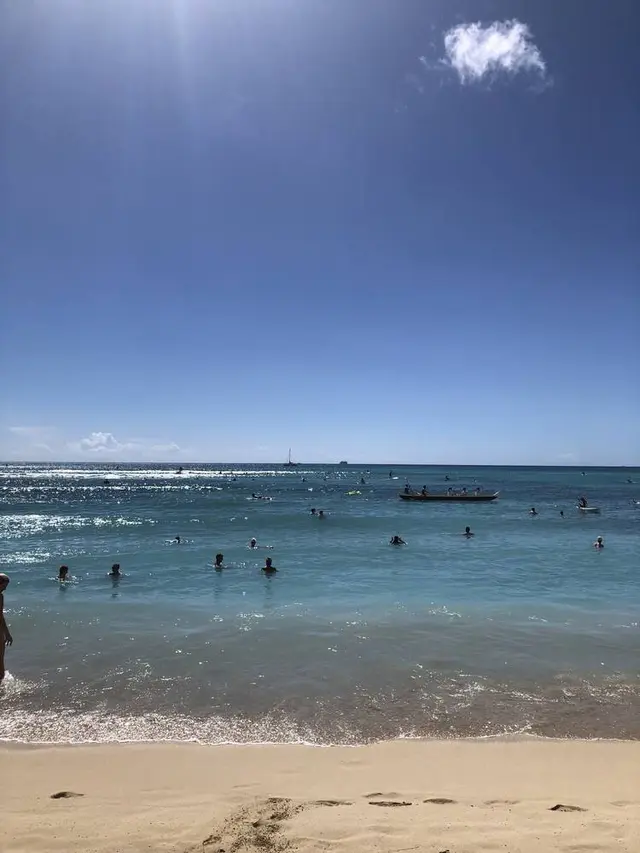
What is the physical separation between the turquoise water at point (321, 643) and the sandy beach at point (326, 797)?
66 cm

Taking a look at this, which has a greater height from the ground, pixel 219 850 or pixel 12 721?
pixel 219 850

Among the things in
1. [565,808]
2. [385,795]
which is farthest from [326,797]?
[565,808]

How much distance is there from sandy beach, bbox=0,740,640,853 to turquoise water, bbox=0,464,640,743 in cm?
66

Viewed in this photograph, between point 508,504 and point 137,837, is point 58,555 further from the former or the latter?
point 508,504

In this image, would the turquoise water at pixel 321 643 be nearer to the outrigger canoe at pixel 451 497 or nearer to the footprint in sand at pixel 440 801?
the footprint in sand at pixel 440 801

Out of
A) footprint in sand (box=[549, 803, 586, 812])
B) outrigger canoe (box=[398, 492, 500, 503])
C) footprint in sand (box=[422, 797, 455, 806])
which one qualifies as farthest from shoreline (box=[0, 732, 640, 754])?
outrigger canoe (box=[398, 492, 500, 503])

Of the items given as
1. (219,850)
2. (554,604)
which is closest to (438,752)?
(219,850)

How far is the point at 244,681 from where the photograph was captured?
10.3 m

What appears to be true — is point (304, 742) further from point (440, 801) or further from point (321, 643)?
point (321, 643)

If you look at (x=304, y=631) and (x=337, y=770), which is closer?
(x=337, y=770)

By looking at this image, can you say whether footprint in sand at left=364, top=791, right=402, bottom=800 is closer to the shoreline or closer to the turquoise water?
the shoreline

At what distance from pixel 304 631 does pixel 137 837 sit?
827cm

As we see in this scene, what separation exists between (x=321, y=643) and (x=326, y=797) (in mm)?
6205

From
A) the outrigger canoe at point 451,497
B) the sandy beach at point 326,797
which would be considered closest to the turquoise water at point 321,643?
the sandy beach at point 326,797
